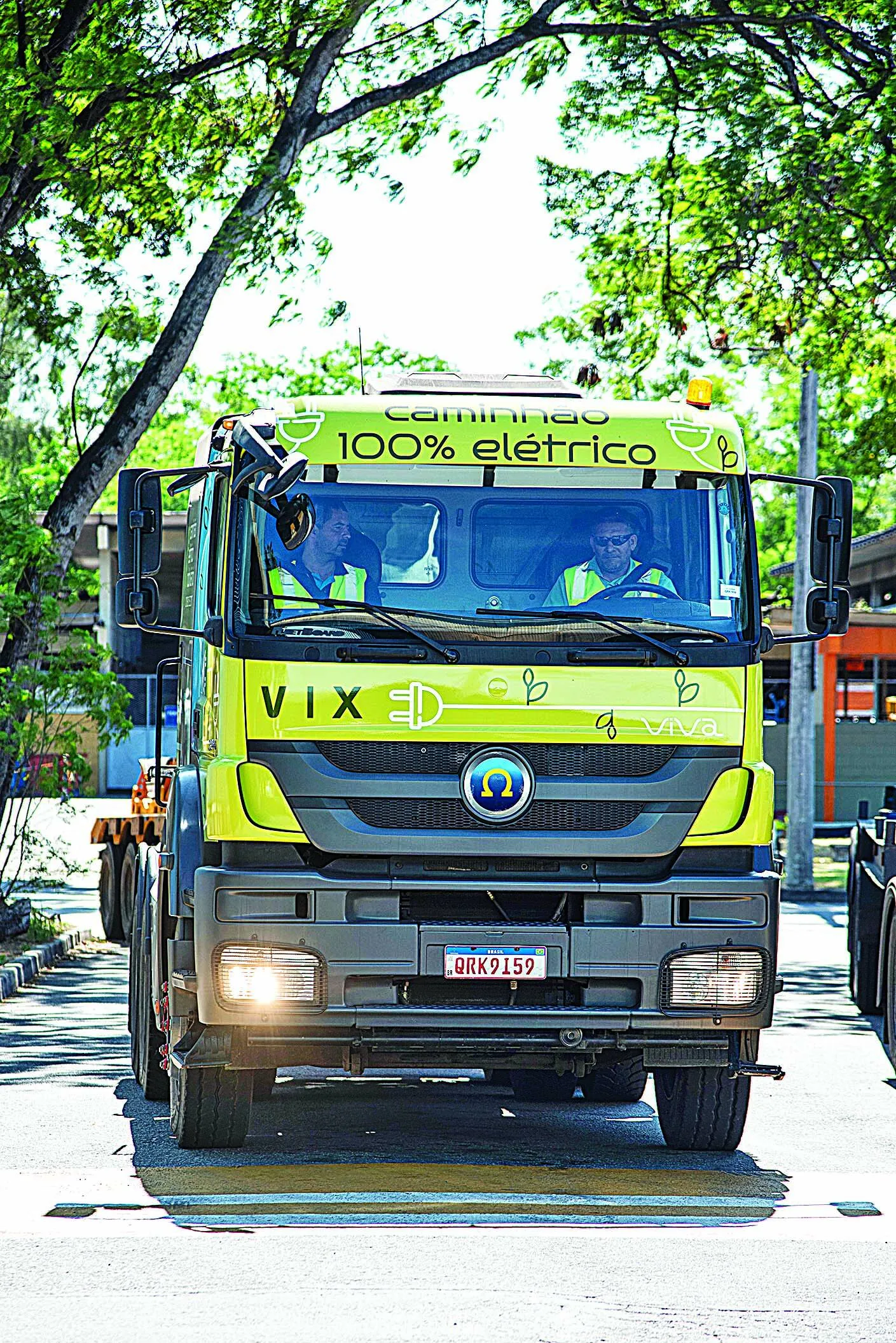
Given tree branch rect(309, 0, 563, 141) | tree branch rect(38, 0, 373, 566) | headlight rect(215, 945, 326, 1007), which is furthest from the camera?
tree branch rect(309, 0, 563, 141)

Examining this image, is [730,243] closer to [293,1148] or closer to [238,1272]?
[293,1148]

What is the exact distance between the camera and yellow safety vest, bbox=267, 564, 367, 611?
780cm

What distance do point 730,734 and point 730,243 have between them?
42.2 ft

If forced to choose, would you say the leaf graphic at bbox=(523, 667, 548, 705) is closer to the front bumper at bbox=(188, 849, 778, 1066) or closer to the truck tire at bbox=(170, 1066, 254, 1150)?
the front bumper at bbox=(188, 849, 778, 1066)

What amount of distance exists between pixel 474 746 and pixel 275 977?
1.17 m

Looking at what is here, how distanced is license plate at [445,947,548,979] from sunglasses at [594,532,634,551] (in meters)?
1.62

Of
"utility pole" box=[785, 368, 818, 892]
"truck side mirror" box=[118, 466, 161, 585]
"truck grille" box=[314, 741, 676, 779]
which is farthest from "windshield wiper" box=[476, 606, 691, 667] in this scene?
Result: "utility pole" box=[785, 368, 818, 892]

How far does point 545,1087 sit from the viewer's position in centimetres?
1050

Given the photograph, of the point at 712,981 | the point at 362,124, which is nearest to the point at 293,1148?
the point at 712,981

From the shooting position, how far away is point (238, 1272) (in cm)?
624

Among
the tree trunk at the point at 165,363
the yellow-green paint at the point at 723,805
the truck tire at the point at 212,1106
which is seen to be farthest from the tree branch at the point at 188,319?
the yellow-green paint at the point at 723,805

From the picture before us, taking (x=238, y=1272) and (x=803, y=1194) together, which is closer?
(x=238, y=1272)

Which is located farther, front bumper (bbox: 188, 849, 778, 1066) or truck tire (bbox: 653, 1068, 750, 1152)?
truck tire (bbox: 653, 1068, 750, 1152)

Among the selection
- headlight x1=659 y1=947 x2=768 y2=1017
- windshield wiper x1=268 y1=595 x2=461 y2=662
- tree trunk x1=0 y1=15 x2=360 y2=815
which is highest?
tree trunk x1=0 y1=15 x2=360 y2=815
